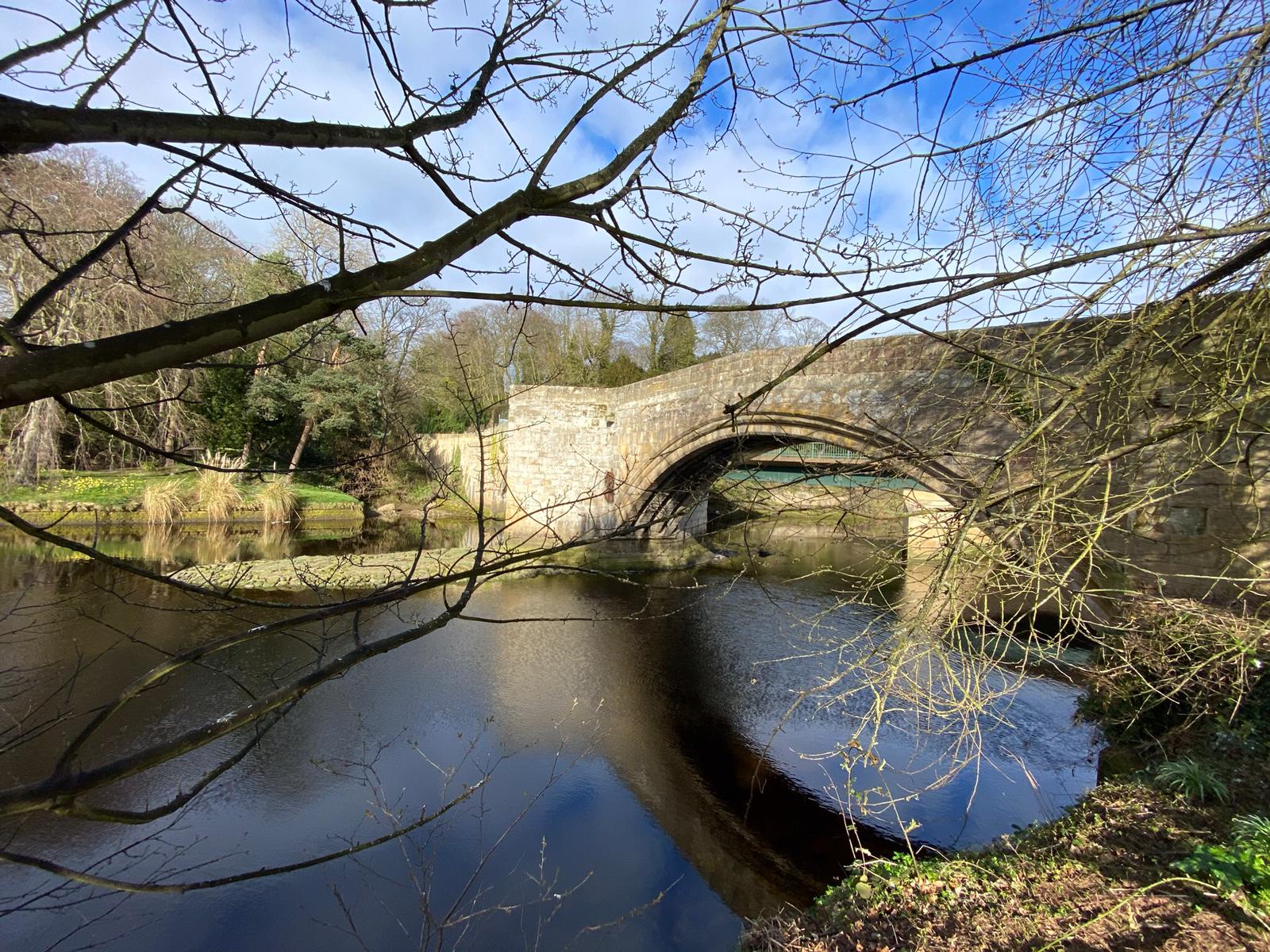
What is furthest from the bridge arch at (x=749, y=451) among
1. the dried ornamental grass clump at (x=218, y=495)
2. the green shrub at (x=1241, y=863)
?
the dried ornamental grass clump at (x=218, y=495)

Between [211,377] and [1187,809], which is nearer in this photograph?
[1187,809]

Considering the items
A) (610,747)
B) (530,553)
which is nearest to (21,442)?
(610,747)

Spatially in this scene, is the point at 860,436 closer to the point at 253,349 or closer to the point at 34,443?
the point at 253,349

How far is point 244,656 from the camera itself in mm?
Result: 6961

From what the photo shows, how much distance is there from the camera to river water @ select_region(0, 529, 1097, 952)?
137 inches

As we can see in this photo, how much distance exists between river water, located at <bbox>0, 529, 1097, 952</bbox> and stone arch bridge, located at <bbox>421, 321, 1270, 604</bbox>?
1.99ft

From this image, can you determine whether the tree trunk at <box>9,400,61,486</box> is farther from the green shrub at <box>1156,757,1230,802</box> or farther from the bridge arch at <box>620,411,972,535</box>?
the green shrub at <box>1156,757,1230,802</box>

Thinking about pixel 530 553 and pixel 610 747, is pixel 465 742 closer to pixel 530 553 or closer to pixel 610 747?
pixel 610 747

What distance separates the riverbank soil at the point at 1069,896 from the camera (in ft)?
7.36

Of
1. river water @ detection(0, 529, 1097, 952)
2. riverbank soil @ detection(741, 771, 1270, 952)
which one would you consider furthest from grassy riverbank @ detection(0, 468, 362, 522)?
riverbank soil @ detection(741, 771, 1270, 952)

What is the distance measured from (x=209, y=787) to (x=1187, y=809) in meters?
5.81

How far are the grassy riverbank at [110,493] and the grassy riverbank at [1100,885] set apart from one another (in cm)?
1348

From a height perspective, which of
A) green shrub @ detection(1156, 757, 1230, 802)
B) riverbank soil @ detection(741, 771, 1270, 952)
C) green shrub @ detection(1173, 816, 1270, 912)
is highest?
green shrub @ detection(1173, 816, 1270, 912)

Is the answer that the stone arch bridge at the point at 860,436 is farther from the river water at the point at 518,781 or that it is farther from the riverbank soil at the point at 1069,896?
the riverbank soil at the point at 1069,896
